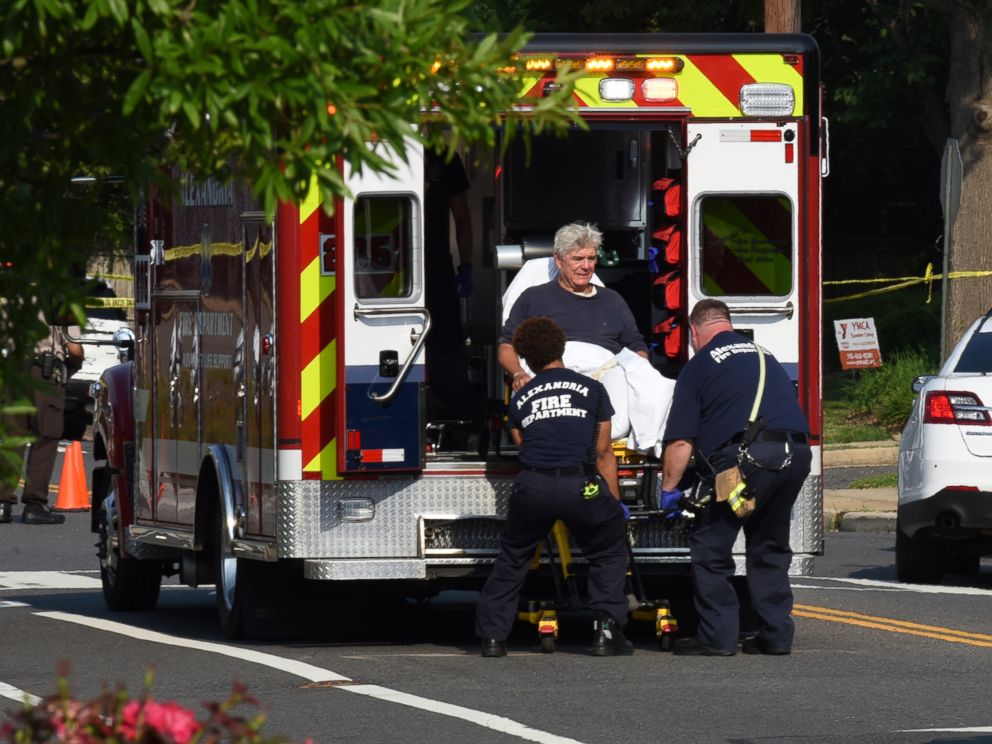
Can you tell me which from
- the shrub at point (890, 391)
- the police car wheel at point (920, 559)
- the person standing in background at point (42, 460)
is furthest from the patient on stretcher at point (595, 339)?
the shrub at point (890, 391)

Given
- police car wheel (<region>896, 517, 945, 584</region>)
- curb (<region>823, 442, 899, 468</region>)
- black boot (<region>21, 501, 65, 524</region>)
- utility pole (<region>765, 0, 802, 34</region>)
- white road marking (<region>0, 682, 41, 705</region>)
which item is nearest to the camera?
white road marking (<region>0, 682, 41, 705</region>)

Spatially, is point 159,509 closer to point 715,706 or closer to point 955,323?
point 715,706

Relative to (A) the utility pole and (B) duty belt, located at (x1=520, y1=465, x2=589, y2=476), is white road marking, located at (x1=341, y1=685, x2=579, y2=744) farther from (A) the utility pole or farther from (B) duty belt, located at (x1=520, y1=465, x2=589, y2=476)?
(A) the utility pole

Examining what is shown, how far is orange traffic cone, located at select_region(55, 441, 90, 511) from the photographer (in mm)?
19688

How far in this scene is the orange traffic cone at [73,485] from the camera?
19.7 meters

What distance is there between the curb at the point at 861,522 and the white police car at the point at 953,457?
4111 millimetres

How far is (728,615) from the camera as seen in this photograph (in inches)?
406

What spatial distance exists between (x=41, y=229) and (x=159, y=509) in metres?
8.08

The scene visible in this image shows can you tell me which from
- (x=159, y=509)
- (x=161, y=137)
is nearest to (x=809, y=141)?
(x=159, y=509)

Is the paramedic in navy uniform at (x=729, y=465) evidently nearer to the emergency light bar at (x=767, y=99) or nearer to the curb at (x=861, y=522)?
the emergency light bar at (x=767, y=99)

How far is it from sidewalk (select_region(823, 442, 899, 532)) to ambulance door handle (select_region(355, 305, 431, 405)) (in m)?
6.66

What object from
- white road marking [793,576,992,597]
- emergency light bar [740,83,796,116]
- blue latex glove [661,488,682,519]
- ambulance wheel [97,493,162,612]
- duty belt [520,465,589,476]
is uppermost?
emergency light bar [740,83,796,116]

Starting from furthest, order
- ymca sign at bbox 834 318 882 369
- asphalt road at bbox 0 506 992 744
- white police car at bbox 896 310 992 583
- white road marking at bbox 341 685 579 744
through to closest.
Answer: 1. ymca sign at bbox 834 318 882 369
2. white police car at bbox 896 310 992 583
3. asphalt road at bbox 0 506 992 744
4. white road marking at bbox 341 685 579 744

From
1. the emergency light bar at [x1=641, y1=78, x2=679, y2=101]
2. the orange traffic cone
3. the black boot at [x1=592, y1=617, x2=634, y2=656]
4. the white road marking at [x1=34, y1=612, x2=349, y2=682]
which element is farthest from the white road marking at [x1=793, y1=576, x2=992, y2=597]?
the orange traffic cone
